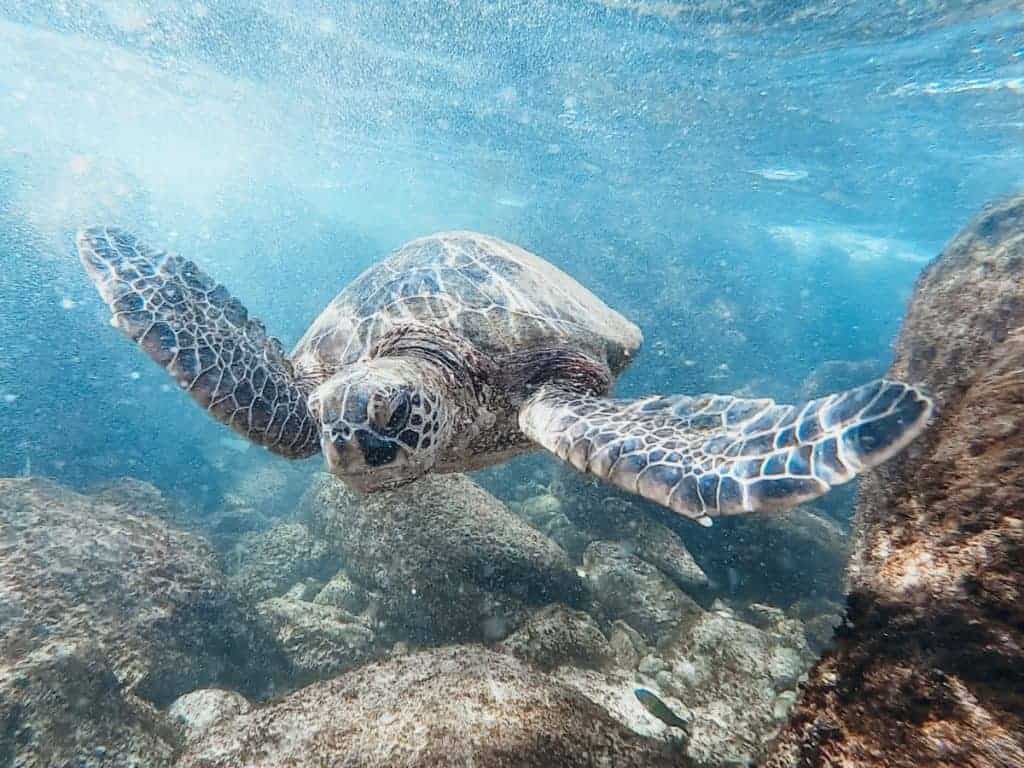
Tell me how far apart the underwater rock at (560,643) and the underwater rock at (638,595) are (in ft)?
3.58

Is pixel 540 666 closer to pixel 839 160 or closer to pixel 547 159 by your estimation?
pixel 839 160

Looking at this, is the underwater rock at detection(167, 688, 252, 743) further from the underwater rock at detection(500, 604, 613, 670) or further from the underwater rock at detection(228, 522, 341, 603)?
the underwater rock at detection(228, 522, 341, 603)

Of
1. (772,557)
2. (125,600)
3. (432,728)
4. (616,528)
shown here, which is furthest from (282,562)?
(772,557)

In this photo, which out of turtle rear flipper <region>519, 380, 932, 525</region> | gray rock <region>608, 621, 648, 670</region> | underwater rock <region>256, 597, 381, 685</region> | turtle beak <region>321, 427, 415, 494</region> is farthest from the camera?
underwater rock <region>256, 597, 381, 685</region>

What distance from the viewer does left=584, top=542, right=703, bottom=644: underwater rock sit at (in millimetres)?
5047

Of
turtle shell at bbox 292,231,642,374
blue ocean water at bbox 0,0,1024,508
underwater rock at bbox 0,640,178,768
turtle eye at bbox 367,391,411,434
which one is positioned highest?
blue ocean water at bbox 0,0,1024,508

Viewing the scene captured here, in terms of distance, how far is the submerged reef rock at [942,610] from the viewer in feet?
4.08

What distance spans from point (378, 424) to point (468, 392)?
3.59 ft

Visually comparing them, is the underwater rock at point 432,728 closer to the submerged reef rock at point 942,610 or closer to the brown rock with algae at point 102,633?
the submerged reef rock at point 942,610

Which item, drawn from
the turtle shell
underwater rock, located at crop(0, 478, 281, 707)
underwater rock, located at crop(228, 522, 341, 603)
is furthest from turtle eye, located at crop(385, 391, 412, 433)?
underwater rock, located at crop(228, 522, 341, 603)

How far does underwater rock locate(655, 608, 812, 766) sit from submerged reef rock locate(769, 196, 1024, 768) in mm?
1853

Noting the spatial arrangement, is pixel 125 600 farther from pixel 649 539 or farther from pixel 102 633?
pixel 649 539

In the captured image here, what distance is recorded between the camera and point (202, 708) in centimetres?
388

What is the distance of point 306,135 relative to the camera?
96.8 feet
